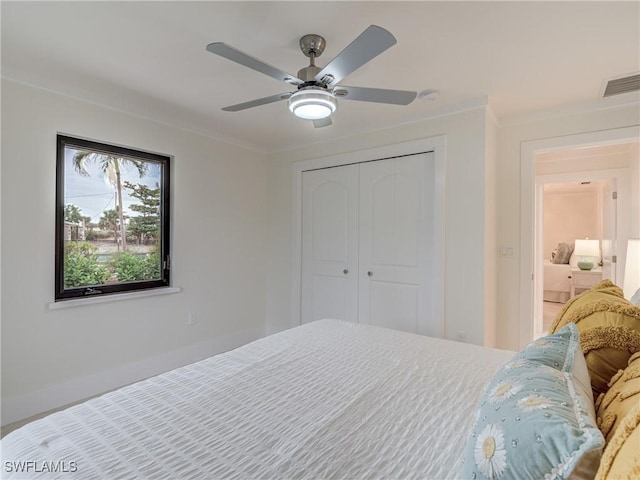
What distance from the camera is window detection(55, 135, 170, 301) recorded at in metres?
2.55

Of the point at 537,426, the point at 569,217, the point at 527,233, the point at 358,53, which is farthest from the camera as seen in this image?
the point at 569,217

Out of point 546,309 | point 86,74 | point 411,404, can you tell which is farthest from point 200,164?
point 546,309

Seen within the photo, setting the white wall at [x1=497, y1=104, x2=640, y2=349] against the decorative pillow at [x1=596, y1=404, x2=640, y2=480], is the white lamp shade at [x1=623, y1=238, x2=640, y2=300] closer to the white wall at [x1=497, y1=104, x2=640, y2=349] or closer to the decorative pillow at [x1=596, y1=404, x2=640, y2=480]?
the white wall at [x1=497, y1=104, x2=640, y2=349]

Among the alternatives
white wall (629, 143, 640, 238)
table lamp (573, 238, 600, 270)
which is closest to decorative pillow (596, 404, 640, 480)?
white wall (629, 143, 640, 238)

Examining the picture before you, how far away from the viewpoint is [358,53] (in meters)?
1.41

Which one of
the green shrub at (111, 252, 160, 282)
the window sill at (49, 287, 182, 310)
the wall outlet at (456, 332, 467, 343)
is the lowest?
the wall outlet at (456, 332, 467, 343)

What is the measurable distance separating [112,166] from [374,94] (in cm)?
236

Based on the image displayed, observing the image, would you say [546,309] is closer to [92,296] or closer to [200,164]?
[200,164]

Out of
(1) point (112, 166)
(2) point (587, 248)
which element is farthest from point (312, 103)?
(2) point (587, 248)

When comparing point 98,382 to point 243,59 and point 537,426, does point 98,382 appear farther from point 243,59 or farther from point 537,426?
point 537,426

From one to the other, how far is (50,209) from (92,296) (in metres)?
0.75

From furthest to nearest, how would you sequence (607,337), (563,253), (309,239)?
(563,253) < (309,239) < (607,337)

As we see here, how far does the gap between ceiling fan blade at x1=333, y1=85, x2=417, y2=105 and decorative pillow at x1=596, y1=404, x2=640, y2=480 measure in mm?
1642

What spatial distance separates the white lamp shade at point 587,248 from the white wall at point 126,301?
605 cm
